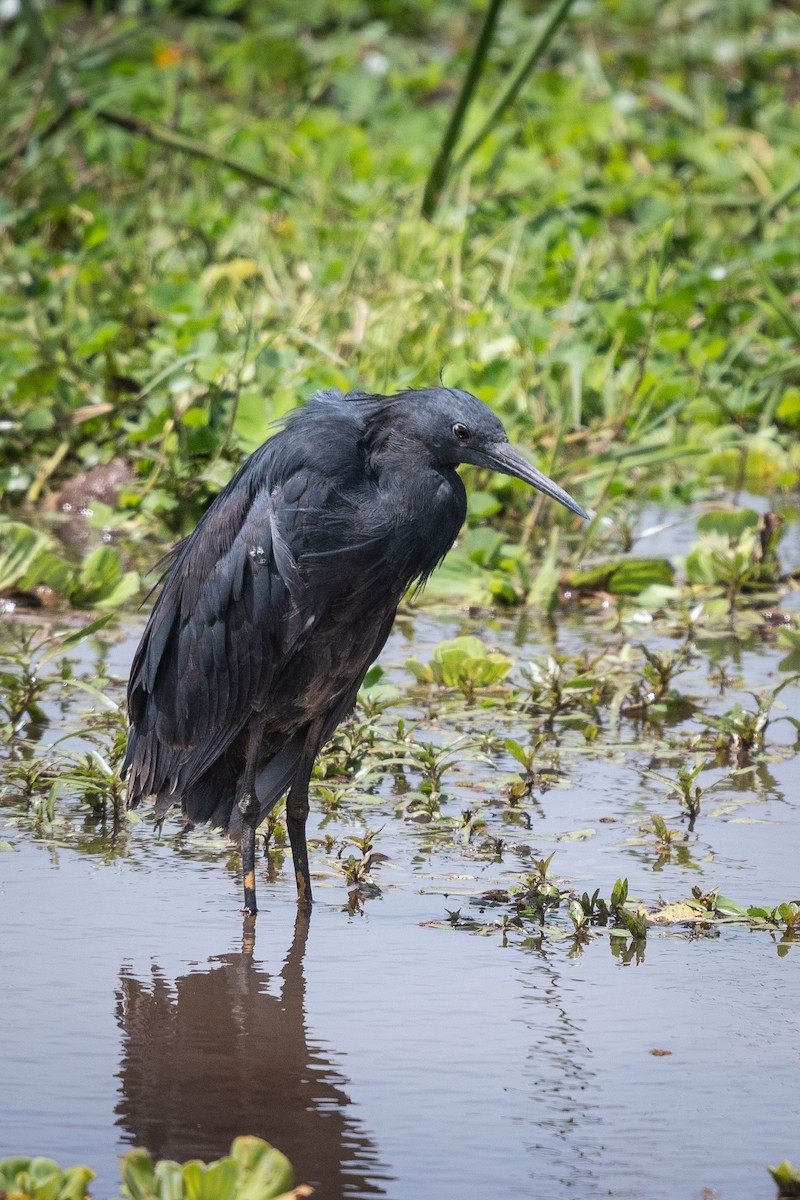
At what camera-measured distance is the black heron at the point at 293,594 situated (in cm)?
357

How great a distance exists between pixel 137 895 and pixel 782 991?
A: 1.30 m

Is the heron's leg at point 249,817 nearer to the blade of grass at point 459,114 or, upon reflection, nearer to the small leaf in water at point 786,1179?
the small leaf in water at point 786,1179

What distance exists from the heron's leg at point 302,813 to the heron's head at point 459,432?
27.4 inches

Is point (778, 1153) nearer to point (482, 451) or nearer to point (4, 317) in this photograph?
point (482, 451)

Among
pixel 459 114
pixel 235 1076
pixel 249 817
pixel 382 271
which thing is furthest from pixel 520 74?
pixel 235 1076

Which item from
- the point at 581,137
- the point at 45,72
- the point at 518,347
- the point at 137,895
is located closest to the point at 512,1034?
the point at 137,895

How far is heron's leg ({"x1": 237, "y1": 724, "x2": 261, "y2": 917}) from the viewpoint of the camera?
361 cm

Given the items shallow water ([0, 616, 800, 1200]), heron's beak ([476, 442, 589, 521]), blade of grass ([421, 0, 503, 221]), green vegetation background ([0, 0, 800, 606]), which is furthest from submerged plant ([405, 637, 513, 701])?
blade of grass ([421, 0, 503, 221])

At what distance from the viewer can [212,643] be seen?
12.4 feet

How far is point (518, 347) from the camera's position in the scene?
6.87 metres

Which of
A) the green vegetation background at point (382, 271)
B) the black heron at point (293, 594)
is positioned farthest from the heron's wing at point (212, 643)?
the green vegetation background at point (382, 271)

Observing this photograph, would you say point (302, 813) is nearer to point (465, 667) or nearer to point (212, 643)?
point (212, 643)

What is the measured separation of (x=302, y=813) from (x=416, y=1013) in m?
0.73

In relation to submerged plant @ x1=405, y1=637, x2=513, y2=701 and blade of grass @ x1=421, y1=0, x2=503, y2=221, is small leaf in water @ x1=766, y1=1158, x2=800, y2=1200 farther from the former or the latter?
A: blade of grass @ x1=421, y1=0, x2=503, y2=221
